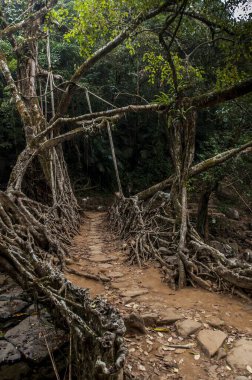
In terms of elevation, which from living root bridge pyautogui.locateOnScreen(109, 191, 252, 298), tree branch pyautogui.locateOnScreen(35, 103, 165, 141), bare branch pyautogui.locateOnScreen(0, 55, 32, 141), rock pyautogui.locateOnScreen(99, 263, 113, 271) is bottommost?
rock pyautogui.locateOnScreen(99, 263, 113, 271)

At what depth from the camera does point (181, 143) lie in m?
5.18

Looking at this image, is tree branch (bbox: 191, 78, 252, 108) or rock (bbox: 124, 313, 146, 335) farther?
tree branch (bbox: 191, 78, 252, 108)

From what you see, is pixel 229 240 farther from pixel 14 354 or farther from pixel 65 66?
pixel 65 66

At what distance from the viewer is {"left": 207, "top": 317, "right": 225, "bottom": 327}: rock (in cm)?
310

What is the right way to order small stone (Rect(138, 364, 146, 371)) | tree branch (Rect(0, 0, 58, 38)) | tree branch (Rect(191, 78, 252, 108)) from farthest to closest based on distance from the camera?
tree branch (Rect(0, 0, 58, 38))
tree branch (Rect(191, 78, 252, 108))
small stone (Rect(138, 364, 146, 371))

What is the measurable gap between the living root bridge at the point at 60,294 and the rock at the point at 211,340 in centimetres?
84

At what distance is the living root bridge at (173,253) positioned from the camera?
3924 mm

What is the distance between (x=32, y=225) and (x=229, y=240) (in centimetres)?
595

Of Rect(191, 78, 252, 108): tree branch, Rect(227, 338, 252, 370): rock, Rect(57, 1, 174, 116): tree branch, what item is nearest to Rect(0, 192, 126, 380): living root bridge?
Rect(227, 338, 252, 370): rock

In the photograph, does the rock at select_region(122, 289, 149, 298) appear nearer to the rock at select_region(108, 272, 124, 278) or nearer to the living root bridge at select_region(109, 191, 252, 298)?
the living root bridge at select_region(109, 191, 252, 298)

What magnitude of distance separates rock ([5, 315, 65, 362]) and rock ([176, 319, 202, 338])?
3.69 ft

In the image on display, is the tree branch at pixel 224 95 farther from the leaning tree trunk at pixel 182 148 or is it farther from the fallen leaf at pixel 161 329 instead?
the fallen leaf at pixel 161 329

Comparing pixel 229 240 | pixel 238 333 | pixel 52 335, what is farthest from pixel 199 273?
pixel 229 240

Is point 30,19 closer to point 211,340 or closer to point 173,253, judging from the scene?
point 173,253
